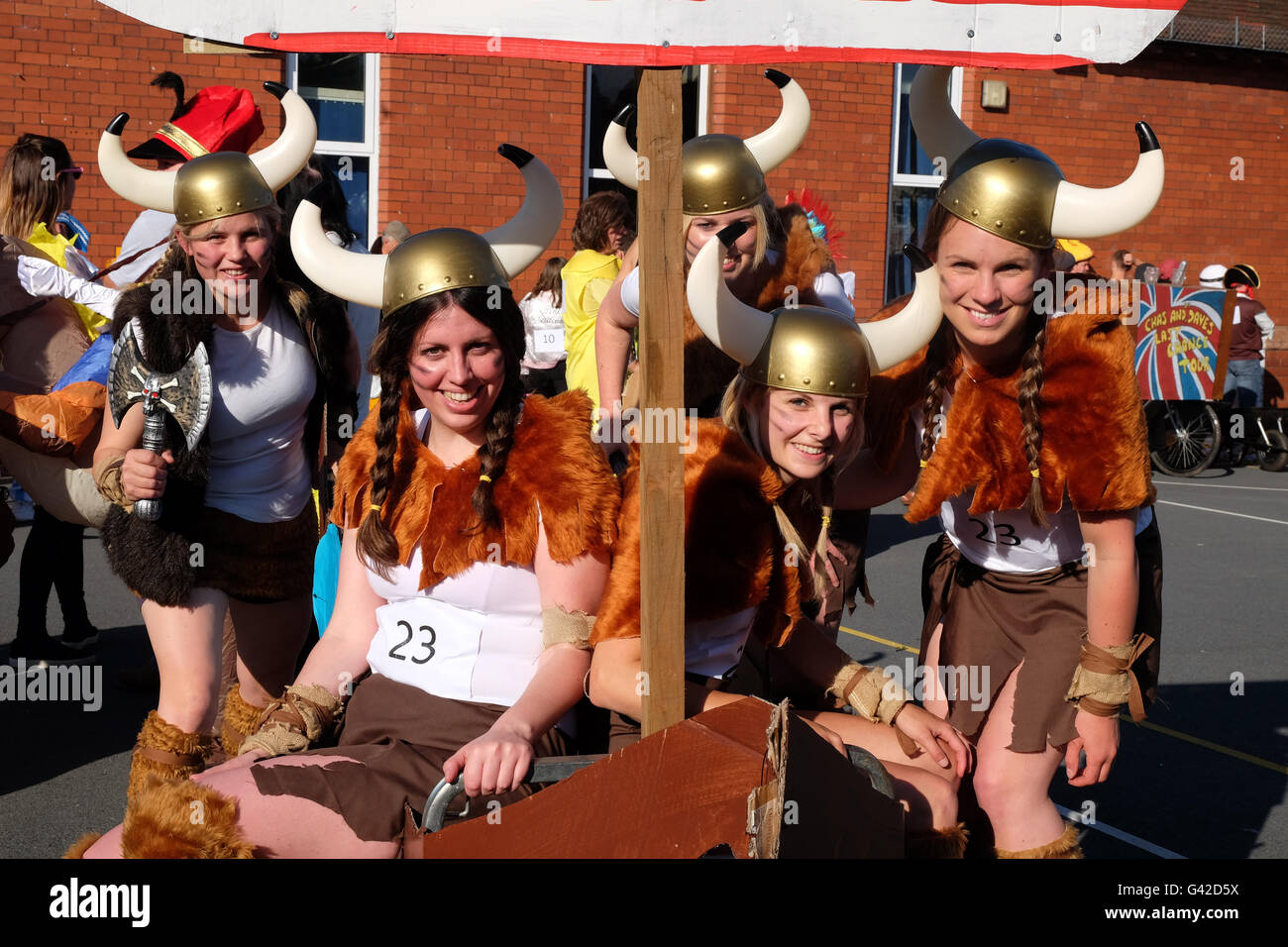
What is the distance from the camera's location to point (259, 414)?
355cm

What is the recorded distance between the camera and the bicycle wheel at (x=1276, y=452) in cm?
1324

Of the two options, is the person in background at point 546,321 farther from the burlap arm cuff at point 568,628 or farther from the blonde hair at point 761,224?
the burlap arm cuff at point 568,628

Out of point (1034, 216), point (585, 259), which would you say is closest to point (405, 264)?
point (1034, 216)

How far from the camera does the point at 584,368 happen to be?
5270mm

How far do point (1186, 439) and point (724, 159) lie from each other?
1052 centimetres

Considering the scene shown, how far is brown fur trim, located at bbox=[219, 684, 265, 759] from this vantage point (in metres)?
3.62

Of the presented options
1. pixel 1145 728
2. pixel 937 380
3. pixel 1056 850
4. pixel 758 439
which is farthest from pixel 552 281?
pixel 1056 850

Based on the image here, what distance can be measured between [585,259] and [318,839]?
4172 mm

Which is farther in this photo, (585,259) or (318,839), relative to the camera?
(585,259)

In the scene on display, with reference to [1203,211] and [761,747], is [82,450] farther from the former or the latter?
[1203,211]

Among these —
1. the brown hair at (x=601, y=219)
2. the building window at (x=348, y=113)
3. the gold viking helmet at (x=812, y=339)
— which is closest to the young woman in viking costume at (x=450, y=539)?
the gold viking helmet at (x=812, y=339)

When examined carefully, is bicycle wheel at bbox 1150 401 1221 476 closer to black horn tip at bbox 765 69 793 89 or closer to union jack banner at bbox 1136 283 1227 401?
union jack banner at bbox 1136 283 1227 401

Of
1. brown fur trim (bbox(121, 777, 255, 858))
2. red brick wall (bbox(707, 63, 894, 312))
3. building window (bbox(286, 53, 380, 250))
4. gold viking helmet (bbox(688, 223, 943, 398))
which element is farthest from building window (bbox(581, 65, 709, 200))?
brown fur trim (bbox(121, 777, 255, 858))
